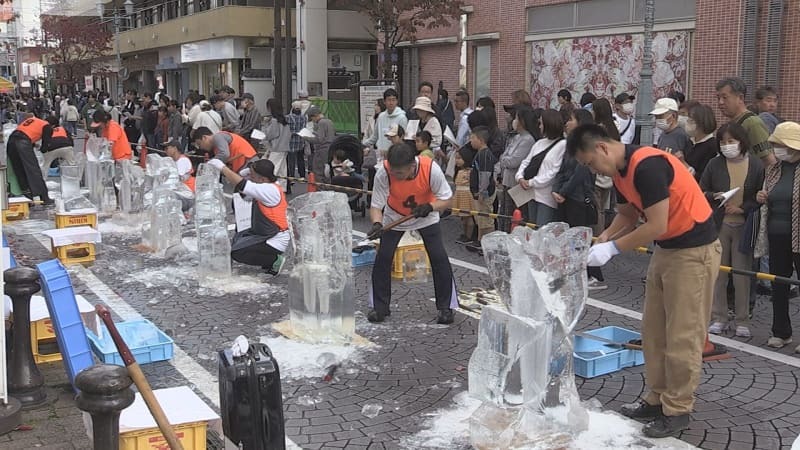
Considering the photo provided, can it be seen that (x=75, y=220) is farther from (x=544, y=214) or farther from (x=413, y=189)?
(x=544, y=214)

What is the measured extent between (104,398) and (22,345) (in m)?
1.98

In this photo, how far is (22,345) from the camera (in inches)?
196

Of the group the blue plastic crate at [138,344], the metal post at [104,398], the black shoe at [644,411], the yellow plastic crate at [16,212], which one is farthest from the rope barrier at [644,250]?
the yellow plastic crate at [16,212]

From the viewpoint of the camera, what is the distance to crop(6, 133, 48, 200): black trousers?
42.1 ft

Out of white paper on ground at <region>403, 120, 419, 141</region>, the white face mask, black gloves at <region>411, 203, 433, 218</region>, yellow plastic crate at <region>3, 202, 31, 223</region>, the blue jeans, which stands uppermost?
the white face mask

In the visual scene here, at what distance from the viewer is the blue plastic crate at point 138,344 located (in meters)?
5.39

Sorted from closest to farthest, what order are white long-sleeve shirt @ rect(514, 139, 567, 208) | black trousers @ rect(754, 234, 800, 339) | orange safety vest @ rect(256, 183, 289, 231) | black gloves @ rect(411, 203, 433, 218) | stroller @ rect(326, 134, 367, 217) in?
black trousers @ rect(754, 234, 800, 339) → black gloves @ rect(411, 203, 433, 218) → white long-sleeve shirt @ rect(514, 139, 567, 208) → orange safety vest @ rect(256, 183, 289, 231) → stroller @ rect(326, 134, 367, 217)

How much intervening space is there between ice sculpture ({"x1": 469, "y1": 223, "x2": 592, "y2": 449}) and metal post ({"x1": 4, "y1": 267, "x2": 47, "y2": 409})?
9.08 ft

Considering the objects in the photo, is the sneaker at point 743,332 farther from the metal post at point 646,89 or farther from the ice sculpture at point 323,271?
the metal post at point 646,89

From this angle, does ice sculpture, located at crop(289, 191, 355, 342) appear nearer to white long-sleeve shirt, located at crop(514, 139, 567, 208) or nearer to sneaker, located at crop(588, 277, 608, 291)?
white long-sleeve shirt, located at crop(514, 139, 567, 208)

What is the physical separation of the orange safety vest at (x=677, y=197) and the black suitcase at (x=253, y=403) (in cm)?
211

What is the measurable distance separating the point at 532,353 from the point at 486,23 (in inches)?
684

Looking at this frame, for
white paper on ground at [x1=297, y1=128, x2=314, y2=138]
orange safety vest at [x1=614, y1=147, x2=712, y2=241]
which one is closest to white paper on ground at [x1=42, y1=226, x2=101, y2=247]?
white paper on ground at [x1=297, y1=128, x2=314, y2=138]

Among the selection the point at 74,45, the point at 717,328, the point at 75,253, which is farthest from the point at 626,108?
the point at 74,45
